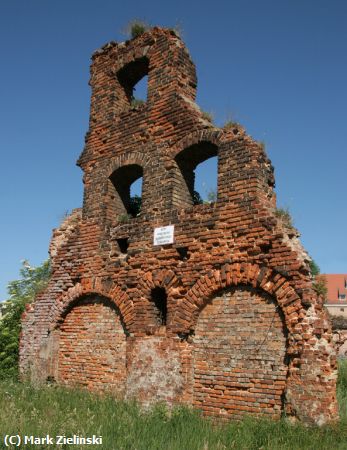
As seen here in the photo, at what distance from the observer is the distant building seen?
201ft

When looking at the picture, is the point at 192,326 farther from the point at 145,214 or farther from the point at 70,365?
the point at 70,365

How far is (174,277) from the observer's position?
9.01 meters

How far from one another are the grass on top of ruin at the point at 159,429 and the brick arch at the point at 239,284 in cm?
143

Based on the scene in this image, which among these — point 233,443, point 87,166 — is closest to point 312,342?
point 233,443

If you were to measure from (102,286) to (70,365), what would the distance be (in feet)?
6.33

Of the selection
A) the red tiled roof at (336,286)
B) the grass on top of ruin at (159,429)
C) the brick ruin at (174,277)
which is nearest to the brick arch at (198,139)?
the brick ruin at (174,277)

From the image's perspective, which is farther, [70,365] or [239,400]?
[70,365]

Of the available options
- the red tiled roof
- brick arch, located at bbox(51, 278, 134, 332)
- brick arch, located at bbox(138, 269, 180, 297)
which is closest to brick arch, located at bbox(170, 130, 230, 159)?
brick arch, located at bbox(138, 269, 180, 297)

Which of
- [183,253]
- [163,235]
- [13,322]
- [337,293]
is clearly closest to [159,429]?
[183,253]

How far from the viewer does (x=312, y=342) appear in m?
7.12

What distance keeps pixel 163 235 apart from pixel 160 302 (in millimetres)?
1286

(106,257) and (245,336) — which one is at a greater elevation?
(106,257)

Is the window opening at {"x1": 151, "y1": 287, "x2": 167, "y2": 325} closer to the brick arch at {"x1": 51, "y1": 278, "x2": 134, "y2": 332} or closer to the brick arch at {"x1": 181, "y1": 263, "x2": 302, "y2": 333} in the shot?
the brick arch at {"x1": 51, "y1": 278, "x2": 134, "y2": 332}

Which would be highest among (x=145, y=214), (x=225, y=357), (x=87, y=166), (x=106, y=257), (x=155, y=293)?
(x=87, y=166)
